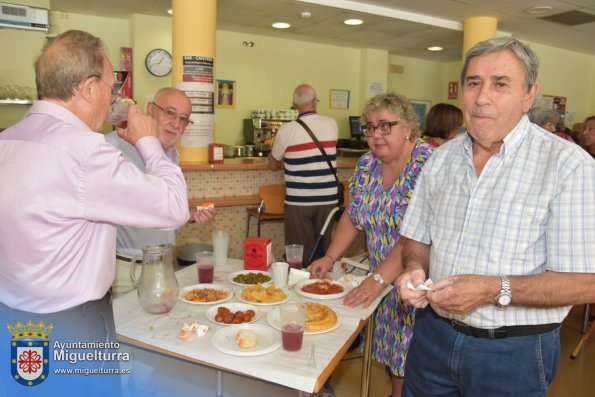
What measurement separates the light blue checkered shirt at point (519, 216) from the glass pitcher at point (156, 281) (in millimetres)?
990

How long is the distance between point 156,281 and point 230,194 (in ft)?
9.67

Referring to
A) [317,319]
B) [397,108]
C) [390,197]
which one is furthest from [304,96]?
[317,319]

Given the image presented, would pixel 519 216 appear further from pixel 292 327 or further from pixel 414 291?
pixel 292 327

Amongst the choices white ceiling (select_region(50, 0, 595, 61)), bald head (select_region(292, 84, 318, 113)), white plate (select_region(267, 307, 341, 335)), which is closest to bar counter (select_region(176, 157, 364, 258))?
bald head (select_region(292, 84, 318, 113))

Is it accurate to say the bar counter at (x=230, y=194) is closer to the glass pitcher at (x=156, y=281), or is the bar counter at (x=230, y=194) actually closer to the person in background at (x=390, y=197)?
the person in background at (x=390, y=197)

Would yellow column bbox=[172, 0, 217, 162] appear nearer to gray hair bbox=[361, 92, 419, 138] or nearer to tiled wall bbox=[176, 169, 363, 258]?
tiled wall bbox=[176, 169, 363, 258]

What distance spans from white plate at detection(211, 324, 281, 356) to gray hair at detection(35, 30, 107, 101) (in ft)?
2.98

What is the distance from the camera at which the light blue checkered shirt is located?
119 centimetres

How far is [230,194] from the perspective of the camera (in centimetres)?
468

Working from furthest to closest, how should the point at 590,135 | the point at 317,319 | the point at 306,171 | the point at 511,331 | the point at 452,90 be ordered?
1. the point at 452,90
2. the point at 590,135
3. the point at 306,171
4. the point at 317,319
5. the point at 511,331

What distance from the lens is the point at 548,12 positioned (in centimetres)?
573

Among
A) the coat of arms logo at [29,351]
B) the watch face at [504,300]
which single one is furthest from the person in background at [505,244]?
the coat of arms logo at [29,351]

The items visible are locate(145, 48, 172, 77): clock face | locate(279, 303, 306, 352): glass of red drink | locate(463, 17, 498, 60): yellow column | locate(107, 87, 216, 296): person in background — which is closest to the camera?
locate(279, 303, 306, 352): glass of red drink

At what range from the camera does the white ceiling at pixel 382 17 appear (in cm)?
550
